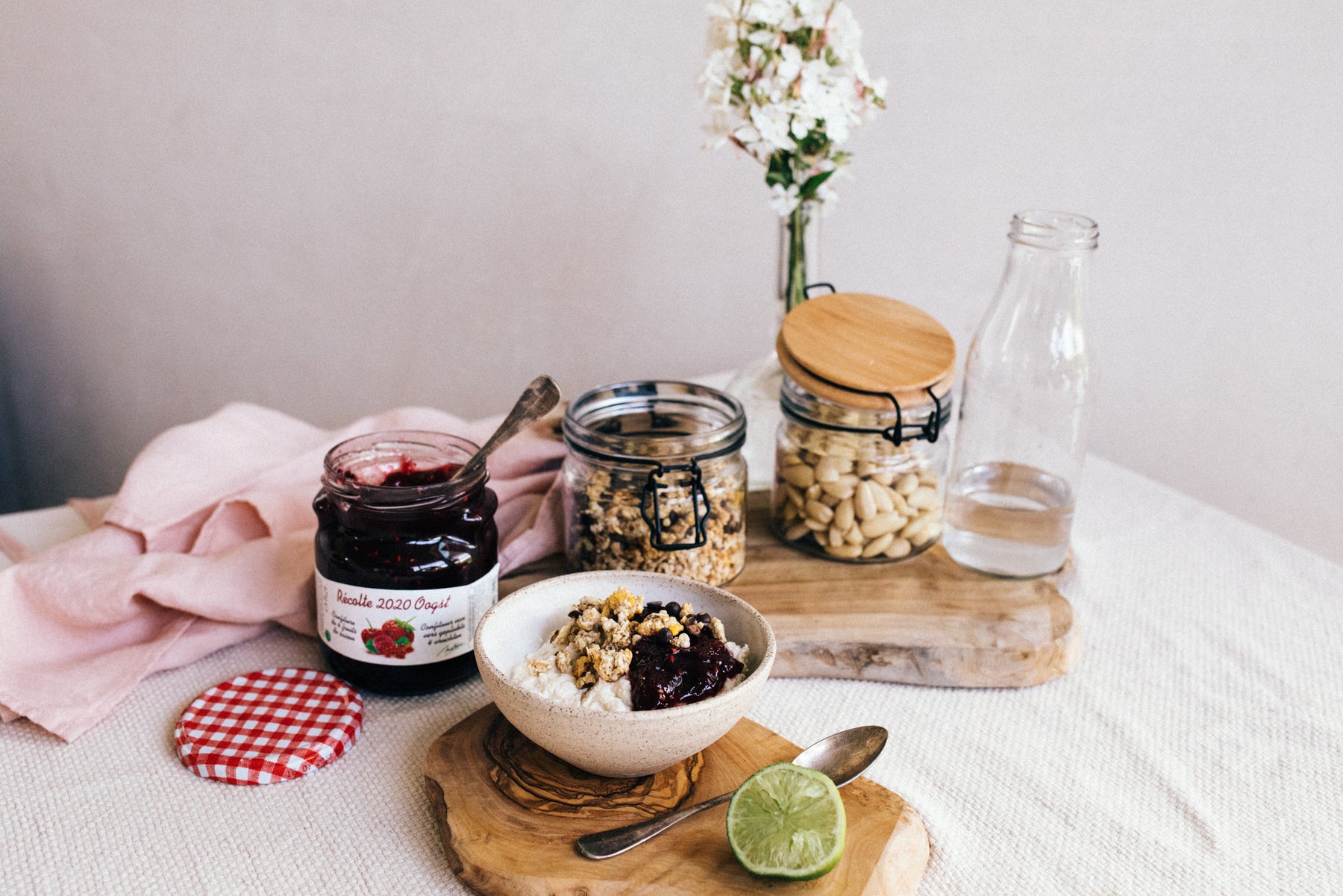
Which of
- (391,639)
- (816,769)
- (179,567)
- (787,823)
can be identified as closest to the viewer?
(787,823)

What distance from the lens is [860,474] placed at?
3.49ft

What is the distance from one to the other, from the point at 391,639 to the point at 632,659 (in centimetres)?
25

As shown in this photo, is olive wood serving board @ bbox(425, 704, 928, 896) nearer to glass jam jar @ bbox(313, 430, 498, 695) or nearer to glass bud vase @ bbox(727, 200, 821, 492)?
glass jam jar @ bbox(313, 430, 498, 695)

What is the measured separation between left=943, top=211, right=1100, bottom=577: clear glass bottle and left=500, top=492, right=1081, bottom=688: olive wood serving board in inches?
2.0

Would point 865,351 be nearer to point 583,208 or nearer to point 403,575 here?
point 403,575

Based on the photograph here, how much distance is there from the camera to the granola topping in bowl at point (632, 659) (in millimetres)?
748

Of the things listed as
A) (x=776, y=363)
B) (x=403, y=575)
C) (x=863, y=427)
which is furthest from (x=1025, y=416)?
(x=403, y=575)

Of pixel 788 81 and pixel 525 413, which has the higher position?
pixel 788 81

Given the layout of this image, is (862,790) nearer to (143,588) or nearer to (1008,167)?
(143,588)

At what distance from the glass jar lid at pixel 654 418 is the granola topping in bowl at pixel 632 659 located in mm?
196

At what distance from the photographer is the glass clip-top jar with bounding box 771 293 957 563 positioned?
1021 millimetres

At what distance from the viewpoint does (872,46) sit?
1.66m

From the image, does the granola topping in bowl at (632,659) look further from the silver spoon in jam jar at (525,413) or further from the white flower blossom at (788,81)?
the white flower blossom at (788,81)

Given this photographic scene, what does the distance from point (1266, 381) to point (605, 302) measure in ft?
3.65
